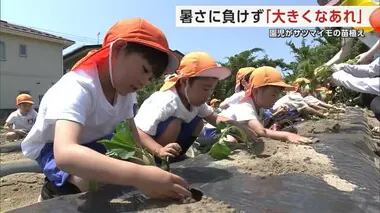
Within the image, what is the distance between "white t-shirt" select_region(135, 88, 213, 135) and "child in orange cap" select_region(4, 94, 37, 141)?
610cm

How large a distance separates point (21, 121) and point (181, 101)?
6493mm

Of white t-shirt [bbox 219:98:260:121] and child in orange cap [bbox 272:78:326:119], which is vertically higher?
white t-shirt [bbox 219:98:260:121]

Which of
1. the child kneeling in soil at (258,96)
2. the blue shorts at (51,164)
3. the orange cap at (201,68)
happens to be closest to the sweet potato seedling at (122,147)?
the blue shorts at (51,164)

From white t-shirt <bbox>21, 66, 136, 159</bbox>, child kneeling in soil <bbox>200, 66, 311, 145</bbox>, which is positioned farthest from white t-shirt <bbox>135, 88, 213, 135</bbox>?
white t-shirt <bbox>21, 66, 136, 159</bbox>

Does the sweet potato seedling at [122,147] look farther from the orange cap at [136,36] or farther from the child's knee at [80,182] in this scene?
the orange cap at [136,36]

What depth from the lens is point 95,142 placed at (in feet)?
5.74

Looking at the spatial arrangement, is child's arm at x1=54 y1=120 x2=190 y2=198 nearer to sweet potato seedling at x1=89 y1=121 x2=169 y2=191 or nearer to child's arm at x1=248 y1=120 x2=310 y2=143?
sweet potato seedling at x1=89 y1=121 x2=169 y2=191

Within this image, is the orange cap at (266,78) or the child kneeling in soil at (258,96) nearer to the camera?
the child kneeling in soil at (258,96)

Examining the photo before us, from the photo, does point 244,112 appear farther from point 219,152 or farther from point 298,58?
point 298,58

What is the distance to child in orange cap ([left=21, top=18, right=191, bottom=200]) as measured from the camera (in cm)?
122

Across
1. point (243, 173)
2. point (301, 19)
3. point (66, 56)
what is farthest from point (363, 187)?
point (66, 56)

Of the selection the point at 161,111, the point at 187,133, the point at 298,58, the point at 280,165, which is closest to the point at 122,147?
the point at 280,165

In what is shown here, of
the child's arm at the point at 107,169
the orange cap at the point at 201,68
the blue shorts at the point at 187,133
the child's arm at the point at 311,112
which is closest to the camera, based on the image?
the child's arm at the point at 107,169

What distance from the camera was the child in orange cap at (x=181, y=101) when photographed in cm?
258
